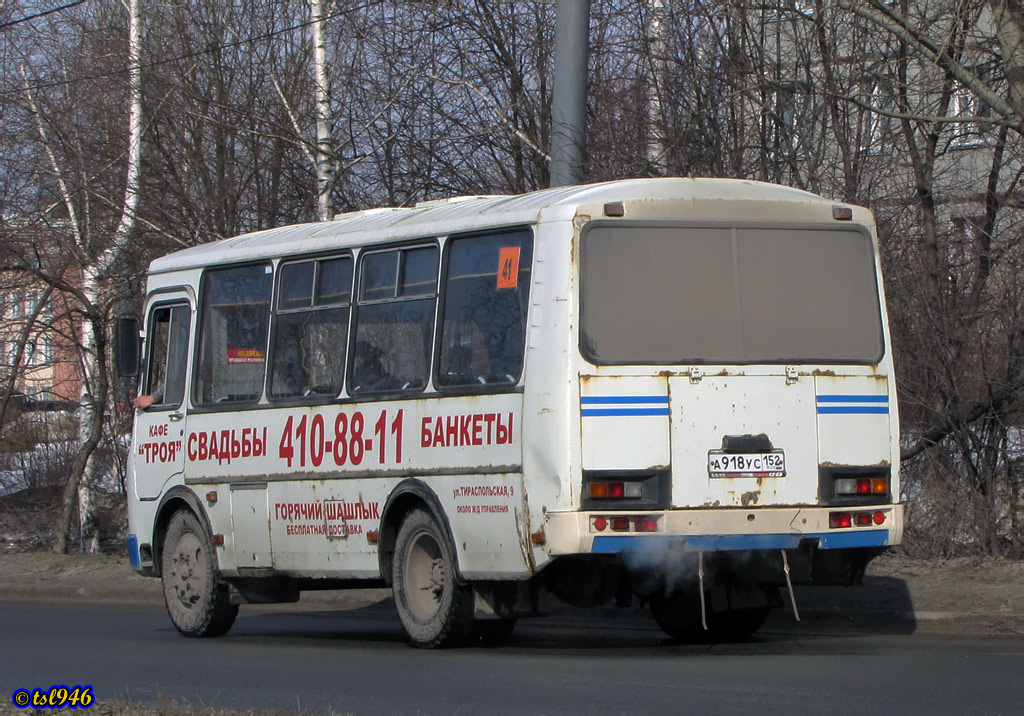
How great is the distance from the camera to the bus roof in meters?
9.66

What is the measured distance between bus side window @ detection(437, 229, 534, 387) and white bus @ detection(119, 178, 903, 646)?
0.06 feet

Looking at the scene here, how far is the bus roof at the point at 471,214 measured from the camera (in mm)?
9664

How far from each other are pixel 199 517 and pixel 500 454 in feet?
12.9

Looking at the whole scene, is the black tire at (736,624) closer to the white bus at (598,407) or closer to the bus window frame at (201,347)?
the white bus at (598,407)

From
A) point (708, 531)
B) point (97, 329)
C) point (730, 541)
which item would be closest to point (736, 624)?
point (730, 541)

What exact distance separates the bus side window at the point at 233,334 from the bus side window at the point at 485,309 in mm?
2349

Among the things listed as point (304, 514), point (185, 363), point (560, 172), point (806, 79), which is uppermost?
point (806, 79)

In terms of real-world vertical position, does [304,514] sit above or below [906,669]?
above

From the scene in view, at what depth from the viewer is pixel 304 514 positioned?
11570 millimetres

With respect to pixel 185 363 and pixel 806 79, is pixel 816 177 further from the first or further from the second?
pixel 185 363

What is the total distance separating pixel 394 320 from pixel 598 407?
2.17m

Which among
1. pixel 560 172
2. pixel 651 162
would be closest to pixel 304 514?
pixel 560 172

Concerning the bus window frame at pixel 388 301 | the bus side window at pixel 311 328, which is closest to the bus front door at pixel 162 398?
the bus side window at pixel 311 328

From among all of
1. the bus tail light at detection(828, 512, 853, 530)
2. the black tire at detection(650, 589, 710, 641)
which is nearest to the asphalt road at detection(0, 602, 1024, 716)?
the black tire at detection(650, 589, 710, 641)
